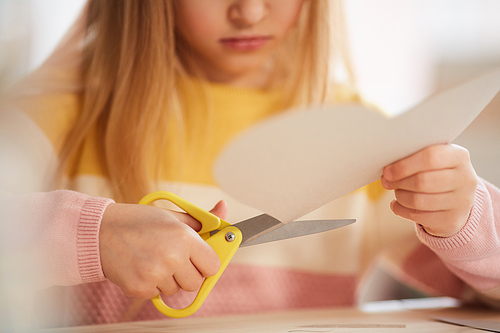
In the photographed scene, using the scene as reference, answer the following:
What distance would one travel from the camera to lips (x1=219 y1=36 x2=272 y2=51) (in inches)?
13.7

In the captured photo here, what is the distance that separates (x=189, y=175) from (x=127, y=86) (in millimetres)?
123

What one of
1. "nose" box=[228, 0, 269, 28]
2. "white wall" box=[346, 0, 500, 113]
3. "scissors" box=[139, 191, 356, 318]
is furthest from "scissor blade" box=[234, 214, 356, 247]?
"white wall" box=[346, 0, 500, 113]

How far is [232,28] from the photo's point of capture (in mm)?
329

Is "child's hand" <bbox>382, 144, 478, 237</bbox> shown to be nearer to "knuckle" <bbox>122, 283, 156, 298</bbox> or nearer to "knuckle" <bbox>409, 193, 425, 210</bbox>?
"knuckle" <bbox>409, 193, 425, 210</bbox>

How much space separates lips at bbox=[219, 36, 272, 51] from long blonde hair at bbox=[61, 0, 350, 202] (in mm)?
49

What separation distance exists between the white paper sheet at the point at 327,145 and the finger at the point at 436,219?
0.04 meters

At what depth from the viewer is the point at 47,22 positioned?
0.84 feet

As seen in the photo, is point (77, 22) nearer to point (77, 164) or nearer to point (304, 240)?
point (77, 164)

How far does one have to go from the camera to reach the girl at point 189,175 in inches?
8.8

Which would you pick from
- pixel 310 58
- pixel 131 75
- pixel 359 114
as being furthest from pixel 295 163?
pixel 310 58

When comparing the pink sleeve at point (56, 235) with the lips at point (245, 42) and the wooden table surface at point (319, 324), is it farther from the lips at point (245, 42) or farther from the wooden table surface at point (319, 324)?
the lips at point (245, 42)

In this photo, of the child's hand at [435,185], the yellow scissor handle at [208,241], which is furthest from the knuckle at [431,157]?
the yellow scissor handle at [208,241]

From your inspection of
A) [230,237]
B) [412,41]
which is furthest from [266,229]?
[412,41]

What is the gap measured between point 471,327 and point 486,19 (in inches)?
21.4
